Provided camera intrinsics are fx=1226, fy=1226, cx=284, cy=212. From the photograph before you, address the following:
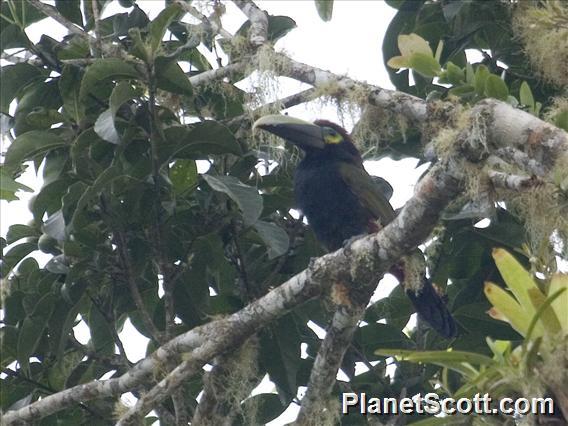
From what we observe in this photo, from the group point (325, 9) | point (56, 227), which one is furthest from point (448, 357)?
point (325, 9)

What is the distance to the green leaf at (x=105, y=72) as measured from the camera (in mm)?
4145

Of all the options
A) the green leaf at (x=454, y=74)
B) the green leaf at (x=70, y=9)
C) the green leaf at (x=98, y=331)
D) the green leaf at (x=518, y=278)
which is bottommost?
the green leaf at (x=518, y=278)

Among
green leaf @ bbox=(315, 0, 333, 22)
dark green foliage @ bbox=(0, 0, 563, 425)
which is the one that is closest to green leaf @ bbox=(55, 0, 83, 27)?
dark green foliage @ bbox=(0, 0, 563, 425)

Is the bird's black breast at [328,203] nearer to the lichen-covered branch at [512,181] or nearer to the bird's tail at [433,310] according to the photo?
the bird's tail at [433,310]

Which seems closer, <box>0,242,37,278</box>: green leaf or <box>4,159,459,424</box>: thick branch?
<box>4,159,459,424</box>: thick branch

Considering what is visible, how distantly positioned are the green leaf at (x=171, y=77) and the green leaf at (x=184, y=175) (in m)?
0.32

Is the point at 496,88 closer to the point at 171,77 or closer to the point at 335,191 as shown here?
the point at 171,77

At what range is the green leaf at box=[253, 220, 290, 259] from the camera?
4160mm

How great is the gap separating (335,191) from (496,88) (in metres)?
1.41

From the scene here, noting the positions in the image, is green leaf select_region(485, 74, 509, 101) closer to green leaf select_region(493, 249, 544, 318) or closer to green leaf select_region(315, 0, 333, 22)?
green leaf select_region(493, 249, 544, 318)

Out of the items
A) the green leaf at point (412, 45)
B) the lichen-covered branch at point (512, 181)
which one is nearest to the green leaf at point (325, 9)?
the green leaf at point (412, 45)

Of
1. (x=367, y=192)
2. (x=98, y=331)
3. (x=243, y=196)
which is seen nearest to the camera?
(x=243, y=196)

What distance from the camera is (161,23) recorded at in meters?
4.14

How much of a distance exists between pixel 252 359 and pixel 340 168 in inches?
48.1
